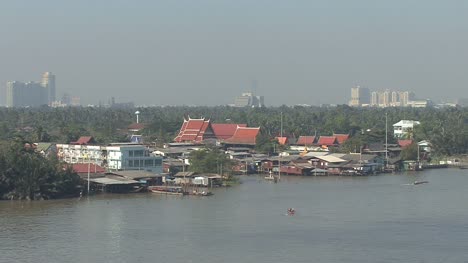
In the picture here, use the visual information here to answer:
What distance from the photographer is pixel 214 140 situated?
1232 inches

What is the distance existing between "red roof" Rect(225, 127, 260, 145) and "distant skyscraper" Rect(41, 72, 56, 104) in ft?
223

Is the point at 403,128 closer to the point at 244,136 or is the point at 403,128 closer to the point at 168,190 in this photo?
the point at 244,136

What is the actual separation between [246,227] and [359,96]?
89.9 metres

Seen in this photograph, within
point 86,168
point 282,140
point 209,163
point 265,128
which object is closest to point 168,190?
point 86,168

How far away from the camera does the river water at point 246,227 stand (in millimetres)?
12000

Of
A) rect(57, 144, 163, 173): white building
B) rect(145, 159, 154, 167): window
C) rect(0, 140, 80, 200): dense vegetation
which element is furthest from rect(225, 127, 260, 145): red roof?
rect(0, 140, 80, 200): dense vegetation

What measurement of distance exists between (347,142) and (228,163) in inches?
270

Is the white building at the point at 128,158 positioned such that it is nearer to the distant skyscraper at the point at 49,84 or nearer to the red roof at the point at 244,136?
the red roof at the point at 244,136

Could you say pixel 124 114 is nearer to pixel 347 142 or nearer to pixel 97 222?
pixel 347 142

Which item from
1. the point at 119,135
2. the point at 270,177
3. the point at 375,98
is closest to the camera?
the point at 270,177

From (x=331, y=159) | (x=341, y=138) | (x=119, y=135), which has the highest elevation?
(x=119, y=135)

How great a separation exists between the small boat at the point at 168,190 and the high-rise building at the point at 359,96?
80.0 meters

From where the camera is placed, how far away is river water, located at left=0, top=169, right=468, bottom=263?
472 inches

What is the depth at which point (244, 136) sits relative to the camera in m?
31.1
